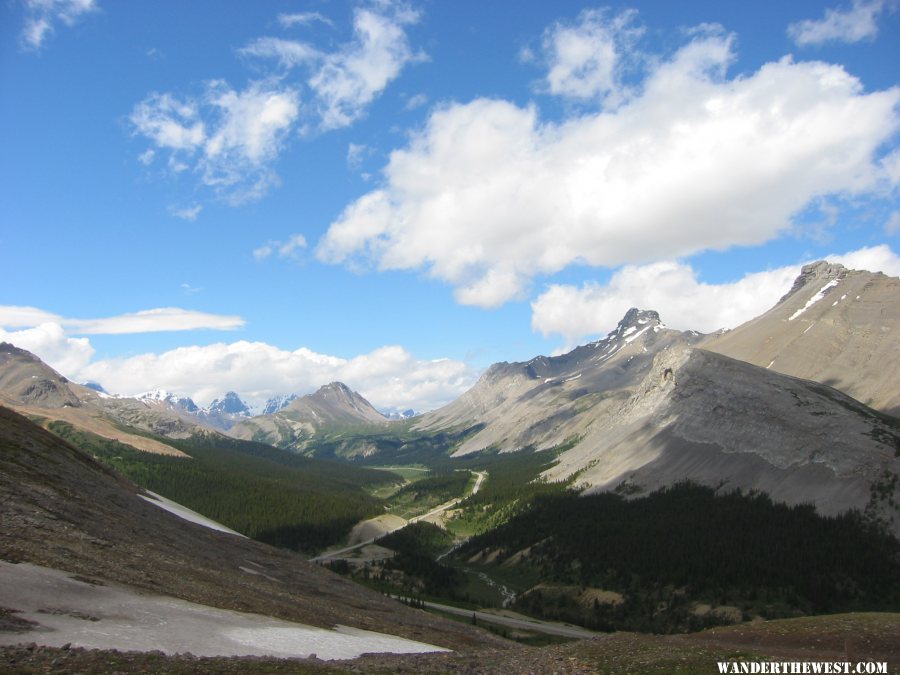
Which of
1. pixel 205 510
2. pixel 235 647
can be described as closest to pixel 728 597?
pixel 235 647

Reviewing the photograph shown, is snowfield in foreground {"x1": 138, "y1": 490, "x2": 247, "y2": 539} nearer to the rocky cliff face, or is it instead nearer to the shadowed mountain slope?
the shadowed mountain slope

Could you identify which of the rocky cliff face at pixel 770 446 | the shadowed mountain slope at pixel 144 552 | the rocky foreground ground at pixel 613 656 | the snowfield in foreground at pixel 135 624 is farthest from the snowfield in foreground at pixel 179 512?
the rocky cliff face at pixel 770 446

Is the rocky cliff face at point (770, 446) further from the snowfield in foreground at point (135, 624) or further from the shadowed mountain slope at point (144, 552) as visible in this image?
the snowfield in foreground at point (135, 624)

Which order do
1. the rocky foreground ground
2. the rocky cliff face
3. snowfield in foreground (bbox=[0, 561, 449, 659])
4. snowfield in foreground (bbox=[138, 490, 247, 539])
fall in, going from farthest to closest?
the rocky cliff face, snowfield in foreground (bbox=[138, 490, 247, 539]), snowfield in foreground (bbox=[0, 561, 449, 659]), the rocky foreground ground

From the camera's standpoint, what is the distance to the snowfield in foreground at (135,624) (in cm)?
2689

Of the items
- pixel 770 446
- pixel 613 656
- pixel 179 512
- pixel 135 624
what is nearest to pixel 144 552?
pixel 135 624

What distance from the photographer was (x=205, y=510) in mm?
180750

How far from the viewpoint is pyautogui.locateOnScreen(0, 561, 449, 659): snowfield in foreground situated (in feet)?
88.2

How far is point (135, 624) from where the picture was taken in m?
30.4

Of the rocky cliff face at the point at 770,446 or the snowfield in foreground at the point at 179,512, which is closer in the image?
the snowfield in foreground at the point at 179,512

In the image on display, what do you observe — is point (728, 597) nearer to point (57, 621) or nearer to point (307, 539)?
point (57, 621)

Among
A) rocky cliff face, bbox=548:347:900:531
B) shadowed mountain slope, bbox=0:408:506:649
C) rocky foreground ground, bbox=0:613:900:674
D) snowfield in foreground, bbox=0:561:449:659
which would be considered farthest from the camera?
rocky cliff face, bbox=548:347:900:531

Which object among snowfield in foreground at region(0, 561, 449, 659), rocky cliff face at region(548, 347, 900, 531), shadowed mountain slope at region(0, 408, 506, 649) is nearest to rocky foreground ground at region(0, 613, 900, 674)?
snowfield in foreground at region(0, 561, 449, 659)

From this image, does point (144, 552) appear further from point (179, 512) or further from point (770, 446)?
point (770, 446)
